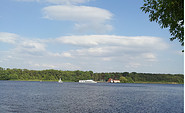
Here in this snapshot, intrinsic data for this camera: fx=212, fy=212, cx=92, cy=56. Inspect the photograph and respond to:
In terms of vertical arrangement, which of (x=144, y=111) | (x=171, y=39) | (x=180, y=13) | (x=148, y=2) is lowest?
(x=144, y=111)

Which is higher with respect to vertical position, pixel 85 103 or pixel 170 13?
pixel 170 13

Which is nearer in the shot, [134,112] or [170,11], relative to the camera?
[170,11]

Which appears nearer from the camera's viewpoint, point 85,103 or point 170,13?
point 170,13

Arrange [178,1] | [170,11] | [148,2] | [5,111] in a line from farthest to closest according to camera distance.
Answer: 1. [5,111]
2. [148,2]
3. [170,11]
4. [178,1]

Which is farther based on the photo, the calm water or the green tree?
the calm water

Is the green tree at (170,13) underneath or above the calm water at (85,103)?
above

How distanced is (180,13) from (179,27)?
2080 mm

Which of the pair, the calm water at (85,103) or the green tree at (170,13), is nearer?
the green tree at (170,13)

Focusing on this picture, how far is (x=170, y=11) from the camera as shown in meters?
16.8

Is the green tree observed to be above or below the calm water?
above

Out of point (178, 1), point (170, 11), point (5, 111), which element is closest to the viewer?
point (178, 1)

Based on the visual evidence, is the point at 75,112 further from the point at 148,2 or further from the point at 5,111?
the point at 148,2

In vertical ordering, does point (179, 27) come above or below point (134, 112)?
above

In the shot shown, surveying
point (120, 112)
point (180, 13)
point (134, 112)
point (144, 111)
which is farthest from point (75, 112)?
point (180, 13)
